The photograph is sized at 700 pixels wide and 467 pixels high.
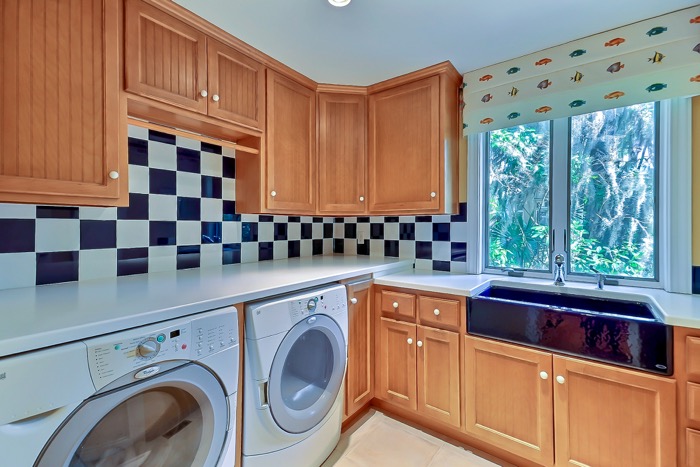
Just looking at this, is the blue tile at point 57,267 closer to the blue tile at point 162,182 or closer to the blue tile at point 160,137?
the blue tile at point 162,182

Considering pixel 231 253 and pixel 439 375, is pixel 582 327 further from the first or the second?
pixel 231 253

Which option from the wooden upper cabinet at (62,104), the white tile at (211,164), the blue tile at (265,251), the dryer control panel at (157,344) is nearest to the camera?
the dryer control panel at (157,344)

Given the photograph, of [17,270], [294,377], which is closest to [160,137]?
[17,270]

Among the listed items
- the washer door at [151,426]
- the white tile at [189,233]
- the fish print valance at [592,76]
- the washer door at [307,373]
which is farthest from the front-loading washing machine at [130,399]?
the fish print valance at [592,76]

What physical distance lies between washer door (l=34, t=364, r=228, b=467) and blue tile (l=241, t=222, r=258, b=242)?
1.15m

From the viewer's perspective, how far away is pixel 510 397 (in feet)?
4.80

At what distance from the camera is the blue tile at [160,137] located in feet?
5.15

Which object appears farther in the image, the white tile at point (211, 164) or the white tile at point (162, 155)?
the white tile at point (211, 164)

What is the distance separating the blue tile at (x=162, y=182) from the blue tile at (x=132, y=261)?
32 cm

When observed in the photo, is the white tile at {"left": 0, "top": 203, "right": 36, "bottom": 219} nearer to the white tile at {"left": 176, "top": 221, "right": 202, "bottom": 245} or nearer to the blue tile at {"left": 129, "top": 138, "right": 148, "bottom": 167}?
the blue tile at {"left": 129, "top": 138, "right": 148, "bottom": 167}

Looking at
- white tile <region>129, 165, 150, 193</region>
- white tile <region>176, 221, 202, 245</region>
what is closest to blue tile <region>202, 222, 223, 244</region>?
white tile <region>176, 221, 202, 245</region>

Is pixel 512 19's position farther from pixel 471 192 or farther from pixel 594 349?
pixel 594 349

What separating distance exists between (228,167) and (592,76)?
84.2 inches

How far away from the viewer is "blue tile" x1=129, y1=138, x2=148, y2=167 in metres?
1.50
